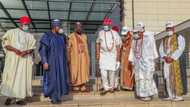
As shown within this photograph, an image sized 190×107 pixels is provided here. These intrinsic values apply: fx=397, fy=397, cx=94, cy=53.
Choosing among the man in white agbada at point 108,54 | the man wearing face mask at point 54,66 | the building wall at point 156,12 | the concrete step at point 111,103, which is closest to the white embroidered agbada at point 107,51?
the man in white agbada at point 108,54

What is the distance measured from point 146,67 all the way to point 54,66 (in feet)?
6.12

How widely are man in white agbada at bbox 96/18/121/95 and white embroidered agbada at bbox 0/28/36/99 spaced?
1612 mm

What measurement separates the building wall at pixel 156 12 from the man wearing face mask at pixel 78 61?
3.22 meters

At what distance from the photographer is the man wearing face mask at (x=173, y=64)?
810 centimetres

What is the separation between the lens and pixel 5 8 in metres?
15.8

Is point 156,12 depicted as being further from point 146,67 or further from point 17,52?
point 17,52

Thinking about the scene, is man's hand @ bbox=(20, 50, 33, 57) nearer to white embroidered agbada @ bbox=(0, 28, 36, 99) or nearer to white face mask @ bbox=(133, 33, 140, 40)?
white embroidered agbada @ bbox=(0, 28, 36, 99)

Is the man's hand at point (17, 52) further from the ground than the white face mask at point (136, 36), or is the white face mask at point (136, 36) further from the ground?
the white face mask at point (136, 36)

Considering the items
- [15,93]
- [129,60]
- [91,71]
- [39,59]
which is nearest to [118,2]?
[91,71]

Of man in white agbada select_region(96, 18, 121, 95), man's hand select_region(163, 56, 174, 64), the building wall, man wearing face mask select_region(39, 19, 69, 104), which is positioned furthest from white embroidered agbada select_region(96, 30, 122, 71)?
the building wall

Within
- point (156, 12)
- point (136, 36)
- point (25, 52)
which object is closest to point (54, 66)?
point (25, 52)

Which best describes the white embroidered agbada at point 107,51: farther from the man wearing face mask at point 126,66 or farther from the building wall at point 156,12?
the building wall at point 156,12

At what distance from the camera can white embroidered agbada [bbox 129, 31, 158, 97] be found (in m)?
8.05

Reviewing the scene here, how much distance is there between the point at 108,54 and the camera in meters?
8.63
